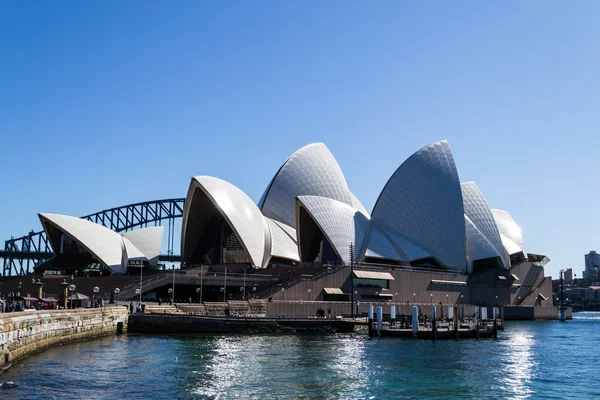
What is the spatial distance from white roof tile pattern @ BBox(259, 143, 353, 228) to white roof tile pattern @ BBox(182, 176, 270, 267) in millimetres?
7733

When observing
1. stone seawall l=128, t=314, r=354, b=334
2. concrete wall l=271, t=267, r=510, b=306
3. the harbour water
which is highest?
concrete wall l=271, t=267, r=510, b=306

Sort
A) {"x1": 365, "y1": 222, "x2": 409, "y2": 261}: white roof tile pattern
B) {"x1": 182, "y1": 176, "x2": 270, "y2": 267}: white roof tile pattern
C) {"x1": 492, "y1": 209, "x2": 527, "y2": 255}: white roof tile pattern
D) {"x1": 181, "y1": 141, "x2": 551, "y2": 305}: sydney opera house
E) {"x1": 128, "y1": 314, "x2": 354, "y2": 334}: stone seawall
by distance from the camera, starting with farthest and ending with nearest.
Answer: {"x1": 492, "y1": 209, "x2": 527, "y2": 255}: white roof tile pattern, {"x1": 365, "y1": 222, "x2": 409, "y2": 261}: white roof tile pattern, {"x1": 181, "y1": 141, "x2": 551, "y2": 305}: sydney opera house, {"x1": 182, "y1": 176, "x2": 270, "y2": 267}: white roof tile pattern, {"x1": 128, "y1": 314, "x2": 354, "y2": 334}: stone seawall

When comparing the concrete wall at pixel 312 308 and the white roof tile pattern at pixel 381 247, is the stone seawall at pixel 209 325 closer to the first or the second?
the concrete wall at pixel 312 308

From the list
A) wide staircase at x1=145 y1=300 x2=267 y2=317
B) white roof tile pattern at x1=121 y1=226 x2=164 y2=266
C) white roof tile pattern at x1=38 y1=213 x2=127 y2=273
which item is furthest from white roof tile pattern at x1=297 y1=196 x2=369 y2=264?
white roof tile pattern at x1=121 y1=226 x2=164 y2=266

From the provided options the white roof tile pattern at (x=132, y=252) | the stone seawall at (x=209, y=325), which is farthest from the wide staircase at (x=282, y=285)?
the white roof tile pattern at (x=132, y=252)

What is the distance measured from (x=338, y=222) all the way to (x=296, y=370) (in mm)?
46085

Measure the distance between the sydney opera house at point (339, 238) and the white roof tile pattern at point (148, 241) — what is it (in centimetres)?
19

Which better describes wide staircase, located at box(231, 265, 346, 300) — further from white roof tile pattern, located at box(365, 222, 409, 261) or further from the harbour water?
the harbour water

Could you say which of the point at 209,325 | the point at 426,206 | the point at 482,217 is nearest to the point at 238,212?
the point at 426,206

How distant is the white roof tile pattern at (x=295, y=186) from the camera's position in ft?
278

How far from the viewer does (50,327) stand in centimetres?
3606

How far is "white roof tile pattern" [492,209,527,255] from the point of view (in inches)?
3748

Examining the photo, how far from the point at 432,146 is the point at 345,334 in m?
37.0

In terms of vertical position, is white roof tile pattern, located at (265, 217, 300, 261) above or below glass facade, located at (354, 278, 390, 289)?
above
